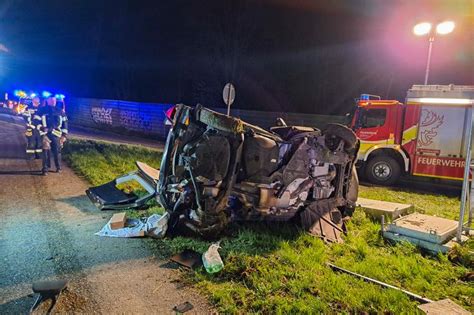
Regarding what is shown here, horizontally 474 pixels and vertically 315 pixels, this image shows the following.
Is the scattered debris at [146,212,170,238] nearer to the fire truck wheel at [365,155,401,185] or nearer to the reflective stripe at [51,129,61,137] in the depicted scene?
the reflective stripe at [51,129,61,137]

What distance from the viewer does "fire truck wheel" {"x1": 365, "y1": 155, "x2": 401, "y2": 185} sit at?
10125 millimetres

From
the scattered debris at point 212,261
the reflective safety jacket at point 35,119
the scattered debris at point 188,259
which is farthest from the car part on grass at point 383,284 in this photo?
the reflective safety jacket at point 35,119

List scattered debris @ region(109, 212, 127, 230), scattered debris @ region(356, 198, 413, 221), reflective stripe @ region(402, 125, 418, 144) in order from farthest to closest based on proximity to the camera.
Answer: reflective stripe @ region(402, 125, 418, 144), scattered debris @ region(356, 198, 413, 221), scattered debris @ region(109, 212, 127, 230)

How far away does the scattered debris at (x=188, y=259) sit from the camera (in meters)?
3.84

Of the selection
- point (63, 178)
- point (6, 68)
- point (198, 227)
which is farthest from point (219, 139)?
point (6, 68)

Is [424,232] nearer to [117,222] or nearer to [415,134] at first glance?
[117,222]

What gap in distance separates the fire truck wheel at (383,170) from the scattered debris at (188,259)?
7614mm

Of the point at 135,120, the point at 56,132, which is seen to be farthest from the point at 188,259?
the point at 135,120

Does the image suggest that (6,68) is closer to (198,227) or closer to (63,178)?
(63,178)

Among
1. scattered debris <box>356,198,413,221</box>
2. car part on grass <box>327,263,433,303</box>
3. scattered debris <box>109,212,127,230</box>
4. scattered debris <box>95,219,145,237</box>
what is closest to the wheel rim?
scattered debris <box>356,198,413,221</box>

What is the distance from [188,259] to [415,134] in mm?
8223

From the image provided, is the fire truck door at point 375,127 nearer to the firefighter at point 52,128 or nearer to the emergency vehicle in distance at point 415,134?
the emergency vehicle in distance at point 415,134

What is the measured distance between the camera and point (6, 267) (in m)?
3.63

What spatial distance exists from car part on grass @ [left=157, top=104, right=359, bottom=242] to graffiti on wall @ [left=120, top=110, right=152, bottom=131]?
50.5ft
